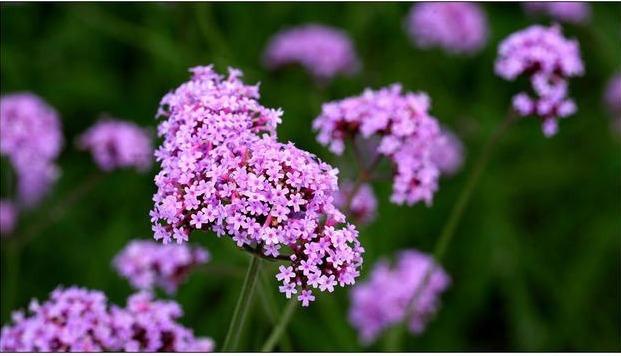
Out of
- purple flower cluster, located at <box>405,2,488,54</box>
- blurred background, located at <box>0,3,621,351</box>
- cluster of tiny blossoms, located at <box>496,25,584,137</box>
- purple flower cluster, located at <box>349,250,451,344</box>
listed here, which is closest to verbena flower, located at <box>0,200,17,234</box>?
blurred background, located at <box>0,3,621,351</box>

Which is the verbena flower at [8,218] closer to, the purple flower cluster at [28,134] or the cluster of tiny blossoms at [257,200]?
the purple flower cluster at [28,134]

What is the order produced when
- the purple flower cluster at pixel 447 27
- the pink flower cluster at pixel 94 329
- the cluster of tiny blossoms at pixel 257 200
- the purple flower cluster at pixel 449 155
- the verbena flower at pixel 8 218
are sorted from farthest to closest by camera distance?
1. the purple flower cluster at pixel 447 27
2. the purple flower cluster at pixel 449 155
3. the verbena flower at pixel 8 218
4. the pink flower cluster at pixel 94 329
5. the cluster of tiny blossoms at pixel 257 200

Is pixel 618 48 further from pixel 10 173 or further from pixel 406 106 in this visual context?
pixel 10 173

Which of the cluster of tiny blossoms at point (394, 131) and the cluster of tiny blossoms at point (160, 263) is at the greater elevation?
the cluster of tiny blossoms at point (394, 131)

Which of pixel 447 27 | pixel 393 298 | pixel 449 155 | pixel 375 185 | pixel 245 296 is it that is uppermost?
pixel 447 27

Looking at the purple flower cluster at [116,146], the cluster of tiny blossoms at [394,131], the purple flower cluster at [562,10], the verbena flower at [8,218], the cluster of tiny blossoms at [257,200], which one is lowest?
the cluster of tiny blossoms at [257,200]

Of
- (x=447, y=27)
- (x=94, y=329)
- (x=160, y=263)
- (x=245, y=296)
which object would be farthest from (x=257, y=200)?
(x=447, y=27)

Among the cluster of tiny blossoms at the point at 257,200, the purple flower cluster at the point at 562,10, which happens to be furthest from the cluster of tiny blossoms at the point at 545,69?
the purple flower cluster at the point at 562,10

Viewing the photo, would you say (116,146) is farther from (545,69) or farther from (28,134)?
(545,69)
